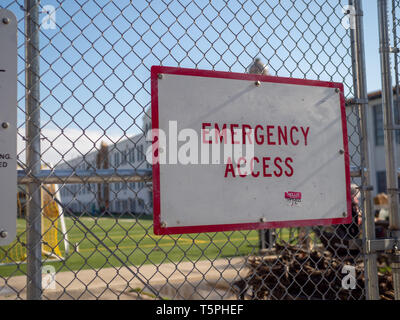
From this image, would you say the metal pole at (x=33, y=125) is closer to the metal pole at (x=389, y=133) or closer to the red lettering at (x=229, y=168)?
the red lettering at (x=229, y=168)

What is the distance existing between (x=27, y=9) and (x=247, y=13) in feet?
3.98

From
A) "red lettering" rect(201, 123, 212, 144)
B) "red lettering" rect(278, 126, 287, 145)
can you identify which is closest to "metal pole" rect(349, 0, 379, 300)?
"red lettering" rect(278, 126, 287, 145)

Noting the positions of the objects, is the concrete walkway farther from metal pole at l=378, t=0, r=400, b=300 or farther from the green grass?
metal pole at l=378, t=0, r=400, b=300

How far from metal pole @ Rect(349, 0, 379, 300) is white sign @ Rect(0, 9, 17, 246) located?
196cm

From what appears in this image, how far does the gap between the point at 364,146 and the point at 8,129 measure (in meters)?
2.05

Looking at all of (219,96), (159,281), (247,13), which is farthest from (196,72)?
(159,281)

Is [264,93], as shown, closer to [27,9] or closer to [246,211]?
[246,211]

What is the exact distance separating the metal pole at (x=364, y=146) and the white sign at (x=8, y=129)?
1.96m

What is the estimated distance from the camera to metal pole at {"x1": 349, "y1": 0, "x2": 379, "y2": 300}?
8.46 ft

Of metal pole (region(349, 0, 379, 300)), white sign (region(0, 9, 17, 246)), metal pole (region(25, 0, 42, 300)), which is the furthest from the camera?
metal pole (region(349, 0, 379, 300))

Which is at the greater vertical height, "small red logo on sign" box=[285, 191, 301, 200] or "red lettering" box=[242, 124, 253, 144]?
"red lettering" box=[242, 124, 253, 144]

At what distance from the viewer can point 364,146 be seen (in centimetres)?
266

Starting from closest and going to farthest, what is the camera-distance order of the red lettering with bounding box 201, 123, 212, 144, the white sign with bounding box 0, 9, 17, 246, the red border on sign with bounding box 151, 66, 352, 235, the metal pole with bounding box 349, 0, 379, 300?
the white sign with bounding box 0, 9, 17, 246, the red border on sign with bounding box 151, 66, 352, 235, the red lettering with bounding box 201, 123, 212, 144, the metal pole with bounding box 349, 0, 379, 300

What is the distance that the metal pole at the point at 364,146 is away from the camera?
8.46 feet
